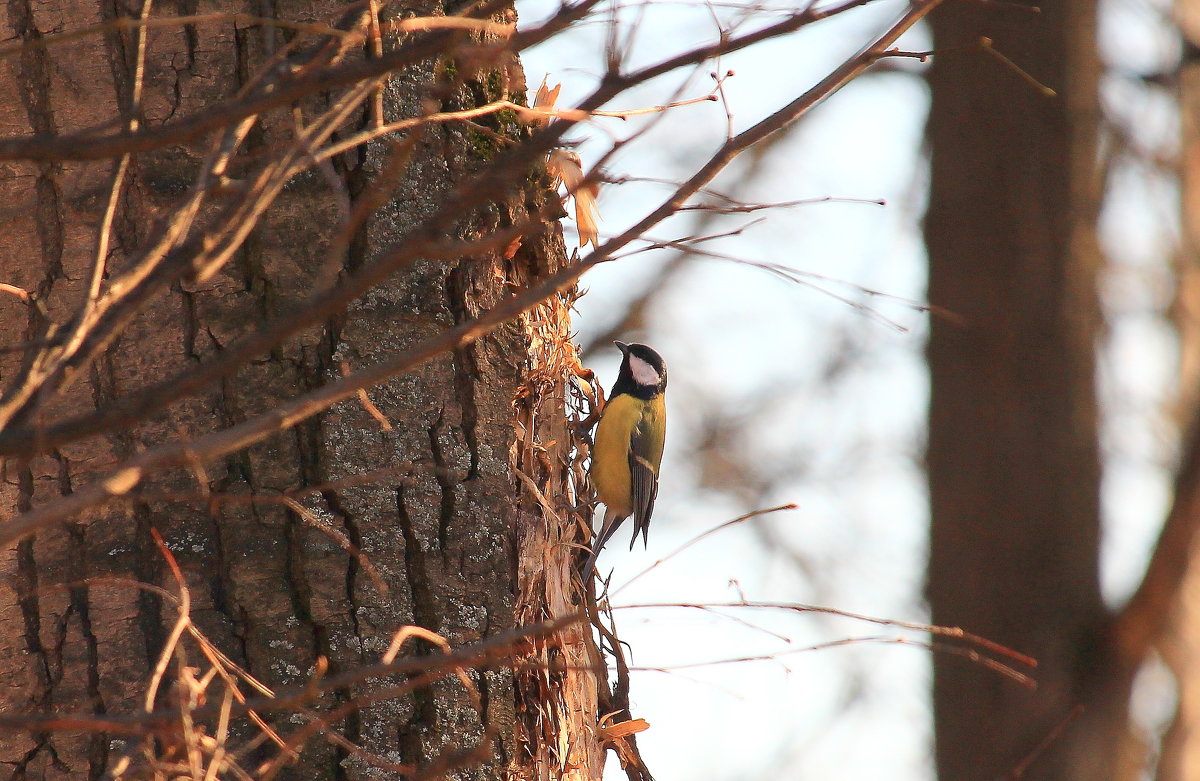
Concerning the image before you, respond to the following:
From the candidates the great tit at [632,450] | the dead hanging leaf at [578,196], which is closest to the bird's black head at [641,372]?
the great tit at [632,450]

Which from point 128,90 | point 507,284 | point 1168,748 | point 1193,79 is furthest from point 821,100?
point 1193,79

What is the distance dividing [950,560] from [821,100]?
12.4 feet

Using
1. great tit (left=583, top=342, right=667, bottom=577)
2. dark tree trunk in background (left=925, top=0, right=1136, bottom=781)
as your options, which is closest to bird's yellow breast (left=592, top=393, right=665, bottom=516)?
great tit (left=583, top=342, right=667, bottom=577)

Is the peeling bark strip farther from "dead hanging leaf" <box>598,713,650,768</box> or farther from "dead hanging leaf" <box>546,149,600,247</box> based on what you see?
"dead hanging leaf" <box>598,713,650,768</box>

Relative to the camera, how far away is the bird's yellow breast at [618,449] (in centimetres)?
511

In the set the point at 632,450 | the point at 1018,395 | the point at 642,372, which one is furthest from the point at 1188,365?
the point at 632,450

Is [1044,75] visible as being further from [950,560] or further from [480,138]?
[480,138]

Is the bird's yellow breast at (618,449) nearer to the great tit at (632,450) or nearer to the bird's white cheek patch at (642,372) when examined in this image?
the great tit at (632,450)

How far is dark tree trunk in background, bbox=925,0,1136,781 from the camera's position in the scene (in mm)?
4781

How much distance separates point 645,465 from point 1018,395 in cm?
174

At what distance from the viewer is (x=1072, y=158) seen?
5246 mm

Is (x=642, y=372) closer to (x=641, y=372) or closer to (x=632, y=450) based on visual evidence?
(x=641, y=372)

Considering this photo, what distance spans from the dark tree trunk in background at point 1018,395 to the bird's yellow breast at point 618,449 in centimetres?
143

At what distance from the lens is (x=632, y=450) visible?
5391 mm
